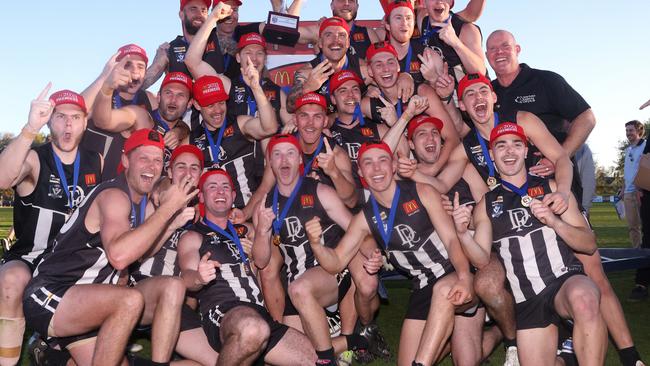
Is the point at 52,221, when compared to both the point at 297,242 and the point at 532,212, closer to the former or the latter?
the point at 297,242

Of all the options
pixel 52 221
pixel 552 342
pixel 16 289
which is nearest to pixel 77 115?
pixel 52 221

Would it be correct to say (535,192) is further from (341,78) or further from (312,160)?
(341,78)

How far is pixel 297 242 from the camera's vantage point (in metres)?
6.26

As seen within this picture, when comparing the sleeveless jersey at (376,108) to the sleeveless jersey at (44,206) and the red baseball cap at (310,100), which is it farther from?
the sleeveless jersey at (44,206)

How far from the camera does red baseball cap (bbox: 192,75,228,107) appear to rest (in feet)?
23.1

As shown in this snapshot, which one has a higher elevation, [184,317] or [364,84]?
[364,84]

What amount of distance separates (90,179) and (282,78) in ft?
14.5

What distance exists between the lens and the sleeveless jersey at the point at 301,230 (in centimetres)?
621

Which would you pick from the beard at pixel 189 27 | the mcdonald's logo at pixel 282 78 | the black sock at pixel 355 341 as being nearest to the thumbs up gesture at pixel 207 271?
the black sock at pixel 355 341

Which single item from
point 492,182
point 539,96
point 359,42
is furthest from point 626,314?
point 359,42

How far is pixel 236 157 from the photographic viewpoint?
23.6 ft

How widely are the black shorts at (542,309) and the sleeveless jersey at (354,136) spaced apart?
232 centimetres

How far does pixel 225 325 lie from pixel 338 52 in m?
3.51

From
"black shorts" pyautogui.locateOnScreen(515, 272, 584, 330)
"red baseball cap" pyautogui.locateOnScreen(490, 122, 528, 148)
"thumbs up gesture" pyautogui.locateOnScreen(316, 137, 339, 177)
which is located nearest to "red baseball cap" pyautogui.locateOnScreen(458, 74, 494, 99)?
"red baseball cap" pyautogui.locateOnScreen(490, 122, 528, 148)
